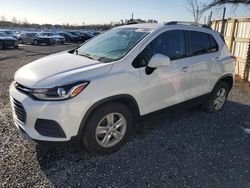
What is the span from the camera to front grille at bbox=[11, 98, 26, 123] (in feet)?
10.7

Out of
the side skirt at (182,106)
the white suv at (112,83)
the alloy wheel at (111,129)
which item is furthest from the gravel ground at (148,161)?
the white suv at (112,83)

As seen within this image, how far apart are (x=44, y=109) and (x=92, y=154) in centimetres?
104

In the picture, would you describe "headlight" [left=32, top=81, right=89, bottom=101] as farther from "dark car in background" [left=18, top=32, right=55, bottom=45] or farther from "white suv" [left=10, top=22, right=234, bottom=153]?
"dark car in background" [left=18, top=32, right=55, bottom=45]

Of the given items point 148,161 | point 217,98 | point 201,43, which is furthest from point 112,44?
point 217,98

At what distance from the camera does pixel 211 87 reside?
17.0 feet

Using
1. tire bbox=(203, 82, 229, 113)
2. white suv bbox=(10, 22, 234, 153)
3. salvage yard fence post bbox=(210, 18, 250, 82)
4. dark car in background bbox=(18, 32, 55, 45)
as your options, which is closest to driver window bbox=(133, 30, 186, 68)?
white suv bbox=(10, 22, 234, 153)

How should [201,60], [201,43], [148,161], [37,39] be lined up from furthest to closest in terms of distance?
[37,39] < [201,43] < [201,60] < [148,161]

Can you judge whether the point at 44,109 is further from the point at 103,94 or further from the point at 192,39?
the point at 192,39

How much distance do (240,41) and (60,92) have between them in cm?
875

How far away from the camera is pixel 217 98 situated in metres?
5.58

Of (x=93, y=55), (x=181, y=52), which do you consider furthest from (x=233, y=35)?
(x=93, y=55)

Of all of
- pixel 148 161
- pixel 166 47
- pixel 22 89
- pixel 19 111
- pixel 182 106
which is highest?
pixel 166 47

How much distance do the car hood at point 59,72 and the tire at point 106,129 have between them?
49 cm

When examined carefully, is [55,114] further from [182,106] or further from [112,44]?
[182,106]
